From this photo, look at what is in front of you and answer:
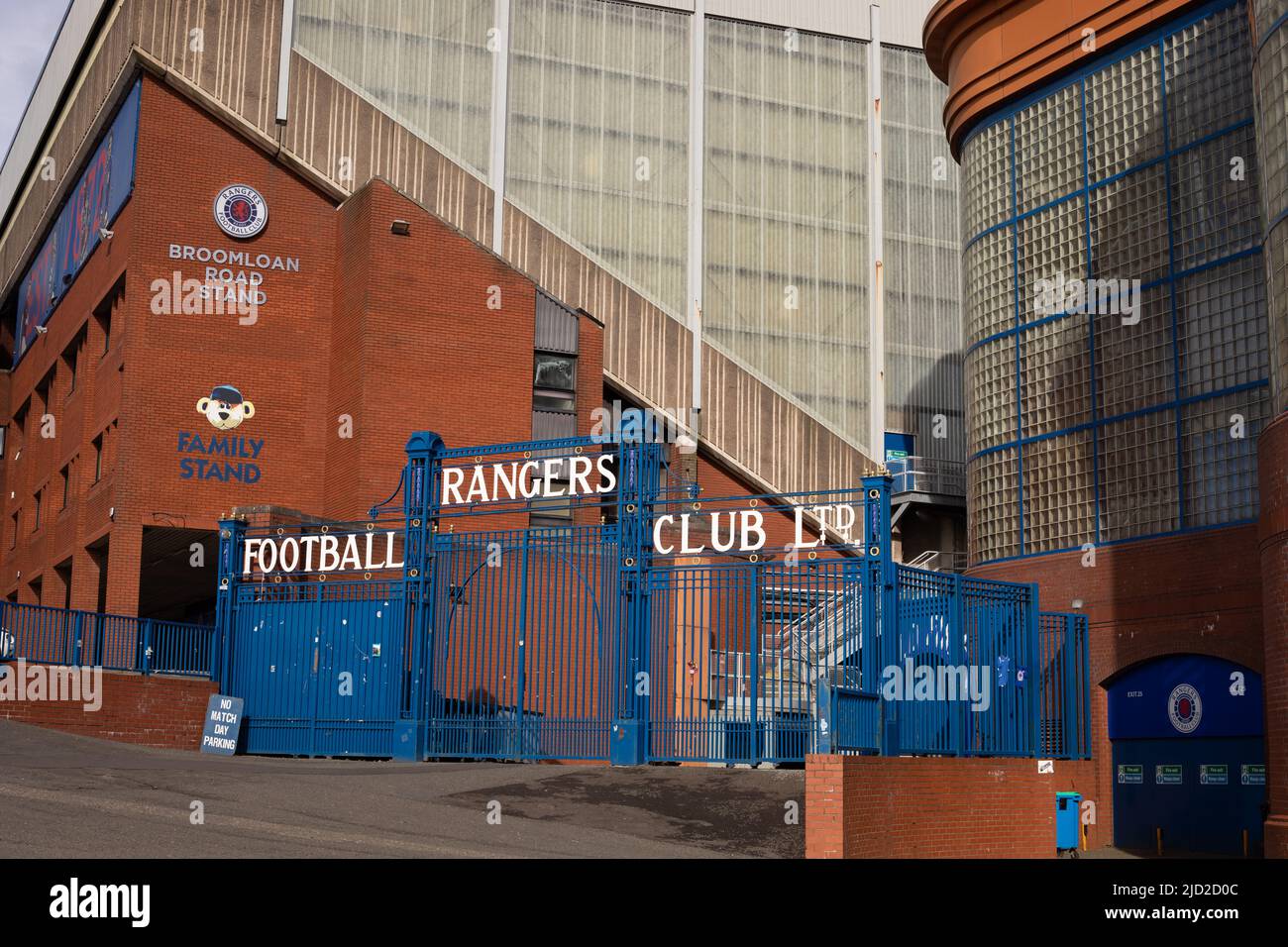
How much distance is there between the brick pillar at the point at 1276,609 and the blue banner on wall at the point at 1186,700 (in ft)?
16.2

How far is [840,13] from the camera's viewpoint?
4753 centimetres

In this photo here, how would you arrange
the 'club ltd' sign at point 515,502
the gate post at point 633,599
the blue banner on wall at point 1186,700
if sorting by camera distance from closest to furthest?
1. the gate post at point 633,599
2. the 'club ltd' sign at point 515,502
3. the blue banner on wall at point 1186,700

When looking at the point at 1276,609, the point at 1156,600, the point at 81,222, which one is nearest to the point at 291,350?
the point at 81,222

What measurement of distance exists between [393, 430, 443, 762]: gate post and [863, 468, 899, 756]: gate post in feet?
23.5

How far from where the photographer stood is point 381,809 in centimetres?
1577

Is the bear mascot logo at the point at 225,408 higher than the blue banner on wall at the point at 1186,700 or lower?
higher

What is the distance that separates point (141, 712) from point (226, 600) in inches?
88.6

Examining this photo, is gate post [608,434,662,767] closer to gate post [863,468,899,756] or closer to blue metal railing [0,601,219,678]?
gate post [863,468,899,756]

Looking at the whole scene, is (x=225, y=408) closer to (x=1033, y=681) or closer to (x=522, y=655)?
(x=522, y=655)

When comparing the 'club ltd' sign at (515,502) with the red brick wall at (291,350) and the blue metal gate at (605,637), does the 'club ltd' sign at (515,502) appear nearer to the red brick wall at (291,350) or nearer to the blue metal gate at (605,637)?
the blue metal gate at (605,637)

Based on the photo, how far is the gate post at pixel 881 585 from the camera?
58.0ft

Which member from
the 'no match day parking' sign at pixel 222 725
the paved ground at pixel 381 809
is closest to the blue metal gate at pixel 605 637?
the 'no match day parking' sign at pixel 222 725

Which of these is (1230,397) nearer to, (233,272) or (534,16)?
(233,272)

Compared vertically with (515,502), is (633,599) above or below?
below
